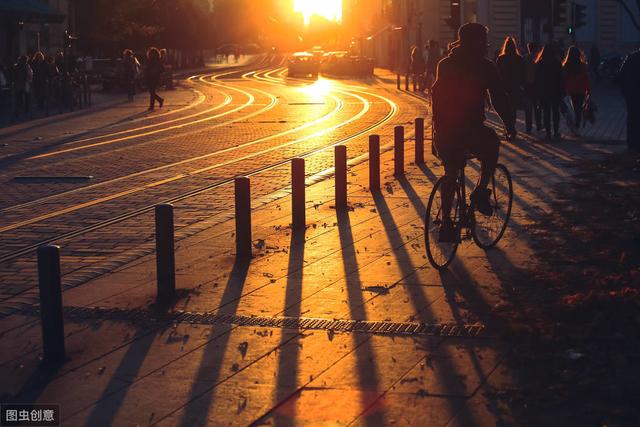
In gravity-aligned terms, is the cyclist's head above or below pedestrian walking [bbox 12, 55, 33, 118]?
above

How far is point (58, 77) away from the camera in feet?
115

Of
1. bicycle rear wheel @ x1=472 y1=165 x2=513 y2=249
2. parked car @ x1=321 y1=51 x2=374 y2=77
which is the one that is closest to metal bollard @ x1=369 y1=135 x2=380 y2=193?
bicycle rear wheel @ x1=472 y1=165 x2=513 y2=249

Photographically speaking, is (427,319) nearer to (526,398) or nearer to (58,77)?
(526,398)

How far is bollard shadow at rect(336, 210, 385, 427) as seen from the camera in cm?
564

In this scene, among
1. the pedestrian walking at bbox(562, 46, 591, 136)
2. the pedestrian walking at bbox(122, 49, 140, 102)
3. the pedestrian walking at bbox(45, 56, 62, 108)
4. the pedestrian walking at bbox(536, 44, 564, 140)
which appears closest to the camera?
the pedestrian walking at bbox(536, 44, 564, 140)

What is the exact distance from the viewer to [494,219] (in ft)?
33.1

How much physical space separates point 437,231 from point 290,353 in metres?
2.83

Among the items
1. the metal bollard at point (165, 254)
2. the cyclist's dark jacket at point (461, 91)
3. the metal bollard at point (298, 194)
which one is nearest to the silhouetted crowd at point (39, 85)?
the metal bollard at point (298, 194)

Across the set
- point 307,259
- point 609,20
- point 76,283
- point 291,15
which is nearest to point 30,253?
point 76,283

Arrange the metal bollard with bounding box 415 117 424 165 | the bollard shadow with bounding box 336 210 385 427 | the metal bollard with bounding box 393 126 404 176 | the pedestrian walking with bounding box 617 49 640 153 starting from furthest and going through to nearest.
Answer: the metal bollard with bounding box 415 117 424 165 < the pedestrian walking with bounding box 617 49 640 153 < the metal bollard with bounding box 393 126 404 176 < the bollard shadow with bounding box 336 210 385 427

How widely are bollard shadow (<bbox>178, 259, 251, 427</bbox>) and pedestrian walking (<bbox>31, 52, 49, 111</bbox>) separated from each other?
26.2m

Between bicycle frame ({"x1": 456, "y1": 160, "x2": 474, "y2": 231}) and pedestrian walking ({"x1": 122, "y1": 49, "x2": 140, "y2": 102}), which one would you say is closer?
bicycle frame ({"x1": 456, "y1": 160, "x2": 474, "y2": 231})

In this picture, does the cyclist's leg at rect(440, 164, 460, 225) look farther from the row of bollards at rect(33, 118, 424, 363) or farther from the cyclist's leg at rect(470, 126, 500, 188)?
the row of bollards at rect(33, 118, 424, 363)

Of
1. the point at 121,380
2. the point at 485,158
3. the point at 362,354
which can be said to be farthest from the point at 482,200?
the point at 121,380
